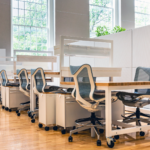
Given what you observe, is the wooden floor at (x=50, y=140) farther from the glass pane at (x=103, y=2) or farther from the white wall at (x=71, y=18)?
the glass pane at (x=103, y=2)

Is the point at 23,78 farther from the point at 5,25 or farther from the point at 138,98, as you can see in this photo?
the point at 5,25

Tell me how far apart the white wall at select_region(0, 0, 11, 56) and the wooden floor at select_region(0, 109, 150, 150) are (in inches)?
215

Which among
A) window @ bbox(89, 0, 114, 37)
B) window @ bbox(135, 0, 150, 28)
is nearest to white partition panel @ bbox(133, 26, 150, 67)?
window @ bbox(89, 0, 114, 37)

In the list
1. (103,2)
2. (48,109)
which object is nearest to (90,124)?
(48,109)

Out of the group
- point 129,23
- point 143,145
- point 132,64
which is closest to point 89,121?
point 143,145

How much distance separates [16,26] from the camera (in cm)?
923

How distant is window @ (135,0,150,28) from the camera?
37.9 ft

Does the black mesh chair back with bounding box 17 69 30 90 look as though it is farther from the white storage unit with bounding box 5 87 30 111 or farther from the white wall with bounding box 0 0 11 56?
the white wall with bounding box 0 0 11 56

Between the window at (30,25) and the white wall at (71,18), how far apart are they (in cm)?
56

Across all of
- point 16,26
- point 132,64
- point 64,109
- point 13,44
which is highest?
point 16,26

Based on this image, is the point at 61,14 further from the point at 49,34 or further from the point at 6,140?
the point at 6,140

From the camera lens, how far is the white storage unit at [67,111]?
131 inches

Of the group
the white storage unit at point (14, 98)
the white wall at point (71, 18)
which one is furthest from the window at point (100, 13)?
the white storage unit at point (14, 98)

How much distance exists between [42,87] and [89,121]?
134cm
